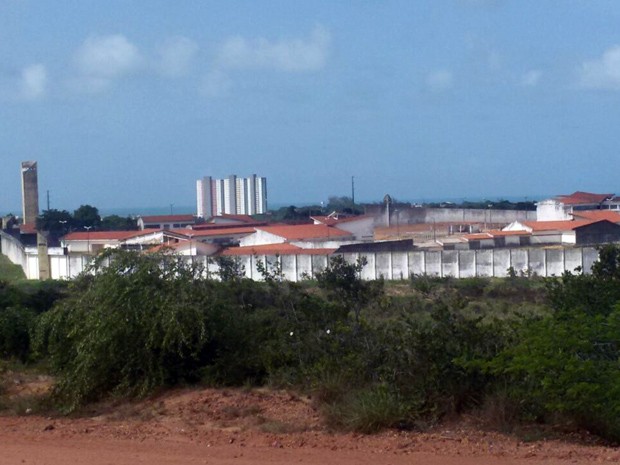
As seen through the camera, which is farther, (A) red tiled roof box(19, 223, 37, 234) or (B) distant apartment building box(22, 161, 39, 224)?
(B) distant apartment building box(22, 161, 39, 224)

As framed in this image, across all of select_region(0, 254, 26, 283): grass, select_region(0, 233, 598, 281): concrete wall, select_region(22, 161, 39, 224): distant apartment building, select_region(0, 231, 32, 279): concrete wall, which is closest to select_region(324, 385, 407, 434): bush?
select_region(0, 233, 598, 281): concrete wall

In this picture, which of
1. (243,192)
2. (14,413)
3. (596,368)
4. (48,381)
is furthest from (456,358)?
(243,192)

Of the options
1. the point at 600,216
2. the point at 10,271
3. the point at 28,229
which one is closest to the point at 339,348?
the point at 10,271

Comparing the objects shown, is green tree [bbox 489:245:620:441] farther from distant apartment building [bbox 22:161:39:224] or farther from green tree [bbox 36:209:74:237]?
distant apartment building [bbox 22:161:39:224]

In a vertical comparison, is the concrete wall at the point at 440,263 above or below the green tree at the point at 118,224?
below

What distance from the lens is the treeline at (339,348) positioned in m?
9.92

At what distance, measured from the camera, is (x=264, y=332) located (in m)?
13.8

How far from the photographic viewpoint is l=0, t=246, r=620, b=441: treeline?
32.6 ft

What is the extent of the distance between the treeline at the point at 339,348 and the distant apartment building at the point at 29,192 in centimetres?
7383

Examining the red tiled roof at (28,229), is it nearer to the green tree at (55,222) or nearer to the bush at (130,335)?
the green tree at (55,222)

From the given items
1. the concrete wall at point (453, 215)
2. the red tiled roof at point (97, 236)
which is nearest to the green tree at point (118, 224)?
the red tiled roof at point (97, 236)

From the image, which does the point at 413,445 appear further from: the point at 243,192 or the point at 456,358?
the point at 243,192

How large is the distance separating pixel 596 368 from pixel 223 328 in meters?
5.57

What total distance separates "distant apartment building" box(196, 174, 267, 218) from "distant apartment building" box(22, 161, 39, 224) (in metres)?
30.3
